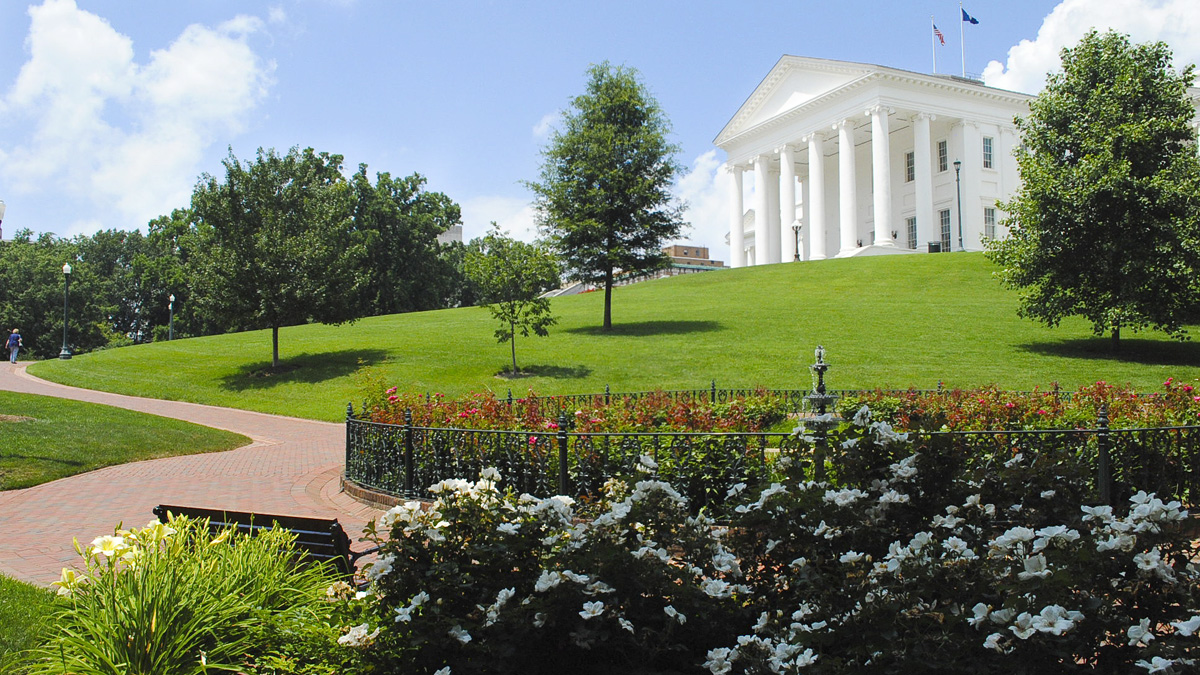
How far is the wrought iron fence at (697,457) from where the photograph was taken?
7161mm

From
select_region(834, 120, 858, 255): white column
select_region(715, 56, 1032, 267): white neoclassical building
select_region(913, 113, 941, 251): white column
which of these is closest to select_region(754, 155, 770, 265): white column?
select_region(715, 56, 1032, 267): white neoclassical building

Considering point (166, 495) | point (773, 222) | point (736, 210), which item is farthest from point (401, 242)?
point (166, 495)

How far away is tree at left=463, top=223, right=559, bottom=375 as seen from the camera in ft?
78.6

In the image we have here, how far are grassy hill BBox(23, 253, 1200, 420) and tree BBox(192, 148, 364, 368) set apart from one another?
232 centimetres

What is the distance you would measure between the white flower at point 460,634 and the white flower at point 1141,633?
8.40 feet

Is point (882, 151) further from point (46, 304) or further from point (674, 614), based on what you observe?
point (46, 304)

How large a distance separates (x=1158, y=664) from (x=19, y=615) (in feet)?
21.0

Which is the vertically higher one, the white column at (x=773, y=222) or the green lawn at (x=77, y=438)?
the white column at (x=773, y=222)

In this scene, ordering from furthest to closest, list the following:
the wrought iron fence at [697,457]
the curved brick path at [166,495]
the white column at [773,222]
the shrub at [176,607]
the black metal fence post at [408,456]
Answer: the white column at [773,222] < the black metal fence post at [408,456] < the curved brick path at [166,495] < the wrought iron fence at [697,457] < the shrub at [176,607]

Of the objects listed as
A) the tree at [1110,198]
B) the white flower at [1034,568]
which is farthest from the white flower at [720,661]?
the tree at [1110,198]

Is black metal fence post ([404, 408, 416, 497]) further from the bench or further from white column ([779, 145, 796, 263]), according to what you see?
white column ([779, 145, 796, 263])

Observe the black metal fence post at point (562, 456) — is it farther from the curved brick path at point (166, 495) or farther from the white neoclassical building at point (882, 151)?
the white neoclassical building at point (882, 151)

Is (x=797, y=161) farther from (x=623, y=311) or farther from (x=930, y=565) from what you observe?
(x=930, y=565)

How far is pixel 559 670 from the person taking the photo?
3637 mm
